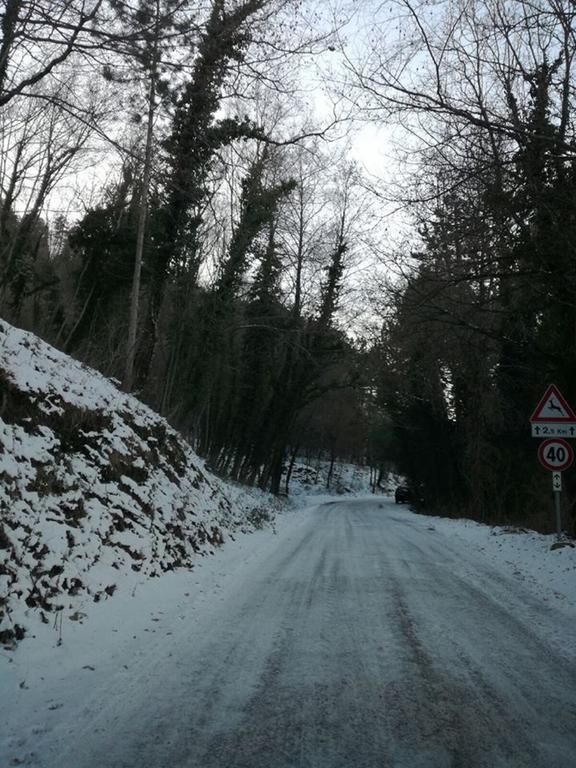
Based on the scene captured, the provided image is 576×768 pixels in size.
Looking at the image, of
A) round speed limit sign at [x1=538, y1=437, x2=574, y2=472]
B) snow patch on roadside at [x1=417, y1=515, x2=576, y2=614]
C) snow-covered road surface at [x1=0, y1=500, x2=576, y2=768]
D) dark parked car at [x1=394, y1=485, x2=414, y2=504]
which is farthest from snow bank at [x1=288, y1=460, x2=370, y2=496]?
snow-covered road surface at [x1=0, y1=500, x2=576, y2=768]

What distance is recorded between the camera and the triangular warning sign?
1064 centimetres

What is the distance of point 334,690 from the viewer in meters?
3.90

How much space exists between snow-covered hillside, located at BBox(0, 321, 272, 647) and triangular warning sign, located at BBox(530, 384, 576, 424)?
6.40m

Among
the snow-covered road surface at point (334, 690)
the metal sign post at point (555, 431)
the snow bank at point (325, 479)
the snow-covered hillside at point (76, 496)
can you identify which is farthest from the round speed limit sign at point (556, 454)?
the snow bank at point (325, 479)

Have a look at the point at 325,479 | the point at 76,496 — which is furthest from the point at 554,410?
the point at 325,479

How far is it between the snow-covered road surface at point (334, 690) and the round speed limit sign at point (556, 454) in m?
4.06

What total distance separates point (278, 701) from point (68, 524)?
11.8ft

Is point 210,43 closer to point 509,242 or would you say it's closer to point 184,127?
point 184,127

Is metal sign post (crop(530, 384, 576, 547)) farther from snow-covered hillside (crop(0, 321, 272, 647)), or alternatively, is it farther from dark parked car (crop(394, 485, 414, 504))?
dark parked car (crop(394, 485, 414, 504))

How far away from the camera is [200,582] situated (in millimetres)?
7504

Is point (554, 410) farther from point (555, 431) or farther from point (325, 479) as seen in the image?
point (325, 479)

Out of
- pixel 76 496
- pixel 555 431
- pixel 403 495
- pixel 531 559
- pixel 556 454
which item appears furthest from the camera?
pixel 403 495

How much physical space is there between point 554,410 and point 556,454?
2.69ft

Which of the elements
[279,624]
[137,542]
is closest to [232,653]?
[279,624]
